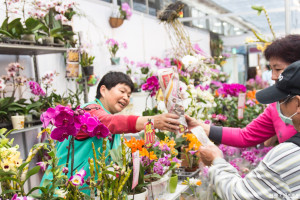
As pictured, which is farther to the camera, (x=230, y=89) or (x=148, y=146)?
(x=230, y=89)

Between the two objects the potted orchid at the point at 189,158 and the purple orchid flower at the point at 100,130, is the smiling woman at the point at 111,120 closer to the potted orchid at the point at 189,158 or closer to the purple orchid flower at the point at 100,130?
the purple orchid flower at the point at 100,130

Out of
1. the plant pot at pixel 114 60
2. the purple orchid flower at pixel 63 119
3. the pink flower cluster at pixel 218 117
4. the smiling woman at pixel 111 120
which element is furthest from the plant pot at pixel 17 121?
the plant pot at pixel 114 60

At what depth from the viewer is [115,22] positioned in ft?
14.6

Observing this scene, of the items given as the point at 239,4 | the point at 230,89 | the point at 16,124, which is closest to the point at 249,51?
the point at 239,4

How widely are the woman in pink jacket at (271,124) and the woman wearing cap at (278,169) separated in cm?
46

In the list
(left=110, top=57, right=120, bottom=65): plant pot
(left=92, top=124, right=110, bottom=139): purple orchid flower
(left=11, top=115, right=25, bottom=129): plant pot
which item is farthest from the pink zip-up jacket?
(left=110, top=57, right=120, bottom=65): plant pot

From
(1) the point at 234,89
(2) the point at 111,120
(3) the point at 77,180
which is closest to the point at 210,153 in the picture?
(2) the point at 111,120

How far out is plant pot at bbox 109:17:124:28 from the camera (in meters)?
4.43

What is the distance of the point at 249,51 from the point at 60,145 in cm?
1209

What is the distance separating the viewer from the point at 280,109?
115 centimetres

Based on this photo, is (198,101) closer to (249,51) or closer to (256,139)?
(256,139)

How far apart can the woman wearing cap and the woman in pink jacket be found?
0.46m

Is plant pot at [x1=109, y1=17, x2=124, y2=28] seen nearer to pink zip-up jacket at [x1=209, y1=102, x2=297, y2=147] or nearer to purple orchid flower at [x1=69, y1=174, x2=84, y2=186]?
pink zip-up jacket at [x1=209, y1=102, x2=297, y2=147]

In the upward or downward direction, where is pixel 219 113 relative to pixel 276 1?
downward
